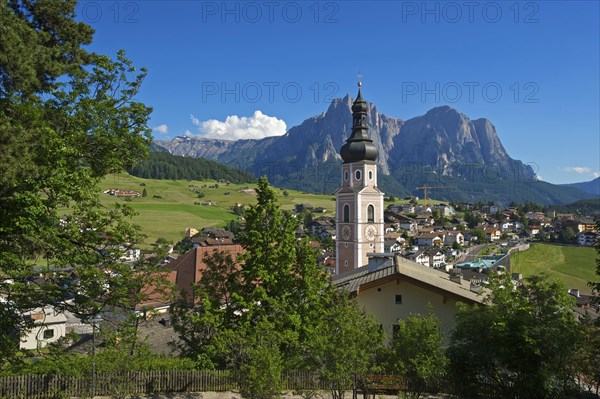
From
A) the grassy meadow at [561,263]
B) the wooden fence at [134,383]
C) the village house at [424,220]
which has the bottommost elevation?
the wooden fence at [134,383]

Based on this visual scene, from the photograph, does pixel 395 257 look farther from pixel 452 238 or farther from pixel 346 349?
pixel 452 238

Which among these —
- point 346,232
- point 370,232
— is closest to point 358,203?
point 370,232

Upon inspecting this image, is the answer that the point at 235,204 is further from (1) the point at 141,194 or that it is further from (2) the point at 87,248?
(2) the point at 87,248

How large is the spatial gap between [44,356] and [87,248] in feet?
10.7

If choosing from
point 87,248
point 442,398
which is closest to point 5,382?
point 87,248

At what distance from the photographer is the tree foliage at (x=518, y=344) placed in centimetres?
1439

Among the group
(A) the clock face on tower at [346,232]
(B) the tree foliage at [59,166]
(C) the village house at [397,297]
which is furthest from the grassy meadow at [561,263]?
(B) the tree foliage at [59,166]

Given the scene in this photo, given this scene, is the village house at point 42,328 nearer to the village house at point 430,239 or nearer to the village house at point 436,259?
the village house at point 436,259

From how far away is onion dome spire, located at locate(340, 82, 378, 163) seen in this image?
5225 cm

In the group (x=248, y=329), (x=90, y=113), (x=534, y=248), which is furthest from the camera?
(x=534, y=248)

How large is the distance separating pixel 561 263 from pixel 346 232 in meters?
60.6

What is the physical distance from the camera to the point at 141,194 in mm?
156125

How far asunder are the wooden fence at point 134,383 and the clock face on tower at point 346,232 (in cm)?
3368

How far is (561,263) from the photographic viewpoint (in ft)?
308
